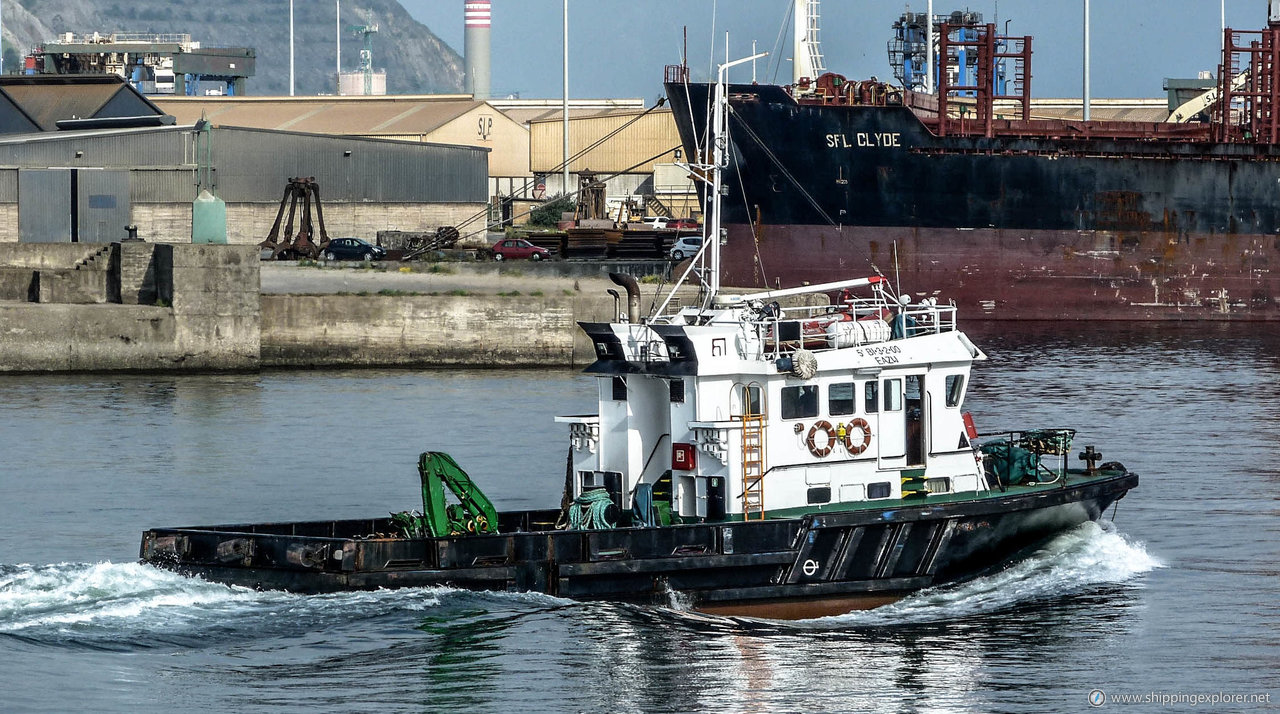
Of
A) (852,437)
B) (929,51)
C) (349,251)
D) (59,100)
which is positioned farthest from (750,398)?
(929,51)

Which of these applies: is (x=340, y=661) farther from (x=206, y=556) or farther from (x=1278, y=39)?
(x=1278, y=39)

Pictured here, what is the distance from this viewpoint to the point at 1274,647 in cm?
1853

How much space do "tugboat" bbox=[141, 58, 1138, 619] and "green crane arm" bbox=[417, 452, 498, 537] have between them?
26 mm

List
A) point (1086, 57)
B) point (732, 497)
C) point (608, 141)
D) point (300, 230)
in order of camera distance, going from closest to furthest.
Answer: point (732, 497) < point (300, 230) < point (1086, 57) < point (608, 141)

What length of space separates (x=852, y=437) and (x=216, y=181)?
4385 cm

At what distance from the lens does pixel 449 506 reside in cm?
1998

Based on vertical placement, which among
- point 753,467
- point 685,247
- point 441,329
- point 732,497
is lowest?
point 732,497

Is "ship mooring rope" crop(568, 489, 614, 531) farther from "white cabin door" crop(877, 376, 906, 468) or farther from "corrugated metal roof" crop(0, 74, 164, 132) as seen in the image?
"corrugated metal roof" crop(0, 74, 164, 132)

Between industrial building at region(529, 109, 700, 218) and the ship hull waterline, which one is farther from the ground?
industrial building at region(529, 109, 700, 218)

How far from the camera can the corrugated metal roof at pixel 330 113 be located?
8981cm

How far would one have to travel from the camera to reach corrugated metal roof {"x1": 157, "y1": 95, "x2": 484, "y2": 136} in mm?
89812

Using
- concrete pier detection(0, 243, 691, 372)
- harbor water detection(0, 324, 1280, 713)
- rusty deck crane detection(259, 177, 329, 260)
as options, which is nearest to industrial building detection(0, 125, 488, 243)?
rusty deck crane detection(259, 177, 329, 260)

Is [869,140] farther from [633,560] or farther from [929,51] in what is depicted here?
[633,560]

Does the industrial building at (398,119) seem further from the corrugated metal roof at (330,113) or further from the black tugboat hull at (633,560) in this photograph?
the black tugboat hull at (633,560)
